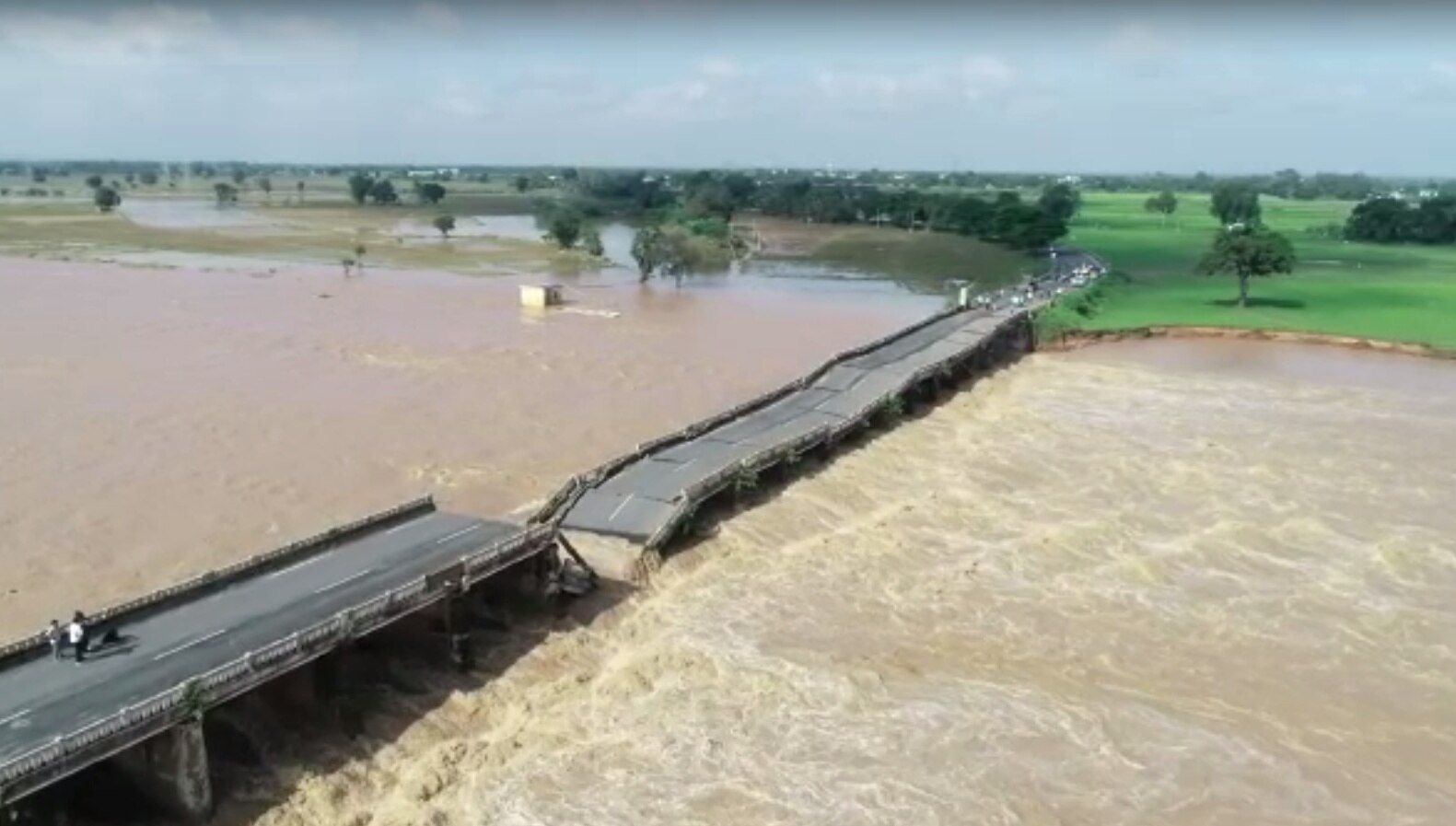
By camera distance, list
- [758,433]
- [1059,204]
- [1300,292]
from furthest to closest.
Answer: [1059,204]
[1300,292]
[758,433]

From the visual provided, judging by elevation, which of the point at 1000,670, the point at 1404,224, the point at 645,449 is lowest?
the point at 1000,670

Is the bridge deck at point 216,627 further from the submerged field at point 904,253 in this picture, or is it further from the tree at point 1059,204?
the tree at point 1059,204

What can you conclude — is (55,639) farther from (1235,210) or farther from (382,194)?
(382,194)

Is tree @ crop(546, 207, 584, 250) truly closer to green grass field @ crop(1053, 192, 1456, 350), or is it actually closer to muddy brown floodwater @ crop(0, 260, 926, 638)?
muddy brown floodwater @ crop(0, 260, 926, 638)

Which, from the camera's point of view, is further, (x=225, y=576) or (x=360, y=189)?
(x=360, y=189)

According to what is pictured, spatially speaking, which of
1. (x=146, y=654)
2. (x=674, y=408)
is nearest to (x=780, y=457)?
(x=674, y=408)

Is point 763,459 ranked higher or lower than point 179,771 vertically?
higher

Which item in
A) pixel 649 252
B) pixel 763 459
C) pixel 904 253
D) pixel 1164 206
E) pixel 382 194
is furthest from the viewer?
pixel 382 194

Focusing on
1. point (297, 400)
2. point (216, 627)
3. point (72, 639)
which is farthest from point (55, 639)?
point (297, 400)
